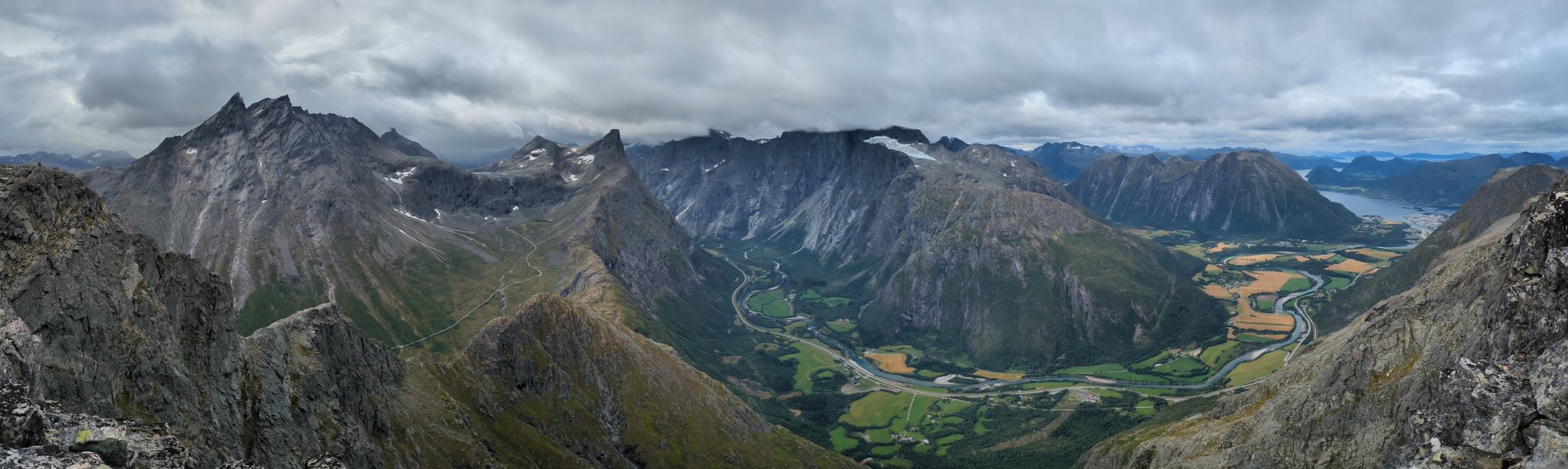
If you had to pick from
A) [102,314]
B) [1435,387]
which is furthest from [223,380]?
[1435,387]


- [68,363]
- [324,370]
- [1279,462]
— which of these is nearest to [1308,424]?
[1279,462]

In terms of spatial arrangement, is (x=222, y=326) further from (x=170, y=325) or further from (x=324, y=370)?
(x=324, y=370)

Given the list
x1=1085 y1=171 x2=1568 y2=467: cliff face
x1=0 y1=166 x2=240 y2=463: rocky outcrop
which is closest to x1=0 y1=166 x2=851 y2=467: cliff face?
x1=0 y1=166 x2=240 y2=463: rocky outcrop

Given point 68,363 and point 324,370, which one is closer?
point 68,363

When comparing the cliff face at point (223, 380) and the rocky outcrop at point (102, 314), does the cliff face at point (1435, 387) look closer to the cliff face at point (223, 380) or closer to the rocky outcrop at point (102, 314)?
the cliff face at point (223, 380)

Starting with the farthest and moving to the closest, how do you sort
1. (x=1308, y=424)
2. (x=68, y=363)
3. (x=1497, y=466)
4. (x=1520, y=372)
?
(x=1308, y=424) < (x=68, y=363) < (x=1520, y=372) < (x=1497, y=466)

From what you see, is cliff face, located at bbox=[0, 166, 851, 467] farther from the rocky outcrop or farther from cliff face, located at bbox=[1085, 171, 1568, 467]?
cliff face, located at bbox=[1085, 171, 1568, 467]

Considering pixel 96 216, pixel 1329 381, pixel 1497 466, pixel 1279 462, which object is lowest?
pixel 1279 462
